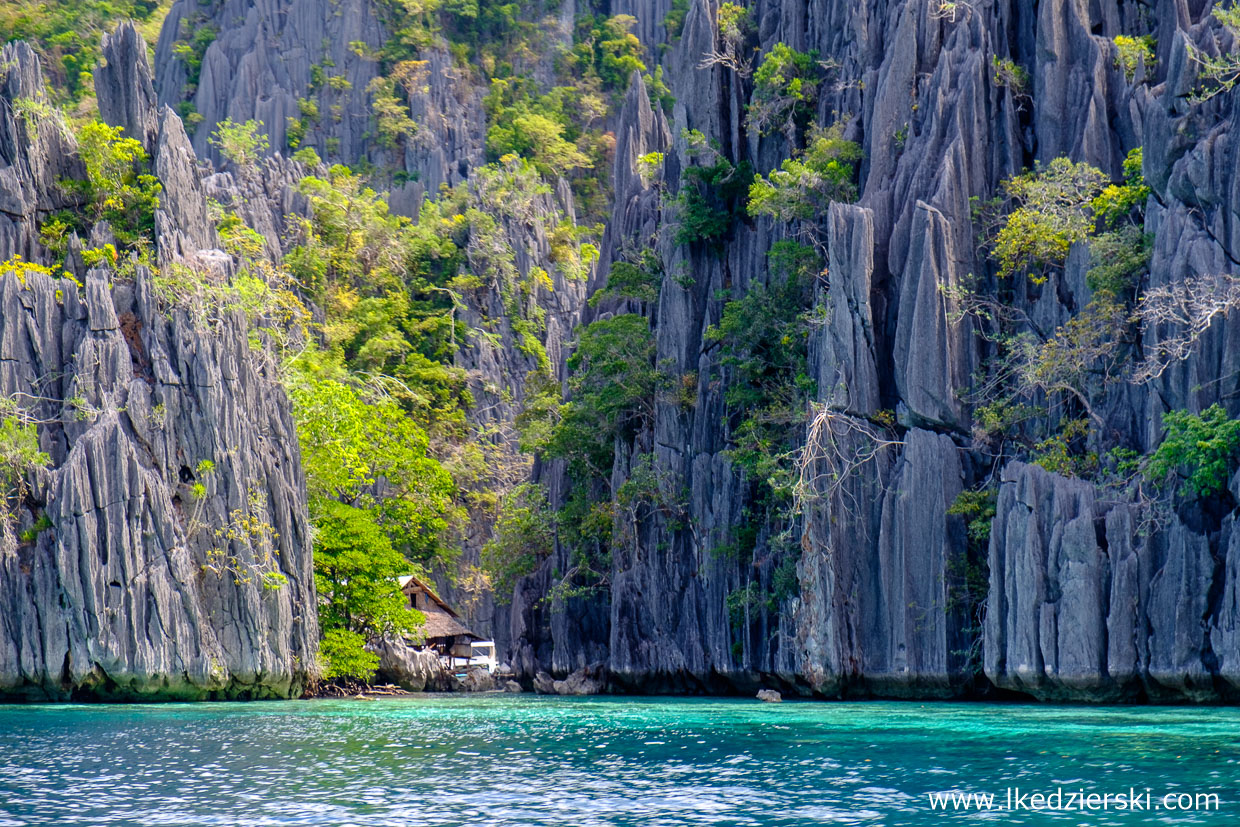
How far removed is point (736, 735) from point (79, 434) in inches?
823

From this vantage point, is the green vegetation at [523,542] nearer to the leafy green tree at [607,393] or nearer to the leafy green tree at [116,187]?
the leafy green tree at [607,393]

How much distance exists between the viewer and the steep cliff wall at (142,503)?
32469mm

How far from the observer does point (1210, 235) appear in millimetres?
26656

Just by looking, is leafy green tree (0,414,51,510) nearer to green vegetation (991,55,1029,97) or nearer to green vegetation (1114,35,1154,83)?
green vegetation (991,55,1029,97)

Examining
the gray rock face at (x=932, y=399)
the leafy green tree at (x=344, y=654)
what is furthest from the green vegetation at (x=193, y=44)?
the leafy green tree at (x=344, y=654)

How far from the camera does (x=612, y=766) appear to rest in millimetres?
18188

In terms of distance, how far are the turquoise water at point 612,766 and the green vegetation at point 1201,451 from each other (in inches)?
180

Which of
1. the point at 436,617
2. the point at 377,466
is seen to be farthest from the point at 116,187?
the point at 436,617

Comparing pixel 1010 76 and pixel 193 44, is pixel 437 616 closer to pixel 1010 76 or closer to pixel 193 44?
pixel 1010 76

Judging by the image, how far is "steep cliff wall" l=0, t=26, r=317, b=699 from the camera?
32469mm

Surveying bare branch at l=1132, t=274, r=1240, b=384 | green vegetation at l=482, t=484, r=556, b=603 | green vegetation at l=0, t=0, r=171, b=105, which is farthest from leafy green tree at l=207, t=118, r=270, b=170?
bare branch at l=1132, t=274, r=1240, b=384

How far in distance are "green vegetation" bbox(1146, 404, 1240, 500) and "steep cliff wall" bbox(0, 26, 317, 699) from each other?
77.4 ft

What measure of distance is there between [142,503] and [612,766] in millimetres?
19853

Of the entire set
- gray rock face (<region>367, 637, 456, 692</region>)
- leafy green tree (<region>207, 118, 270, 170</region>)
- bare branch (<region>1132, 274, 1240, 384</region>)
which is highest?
leafy green tree (<region>207, 118, 270, 170</region>)
